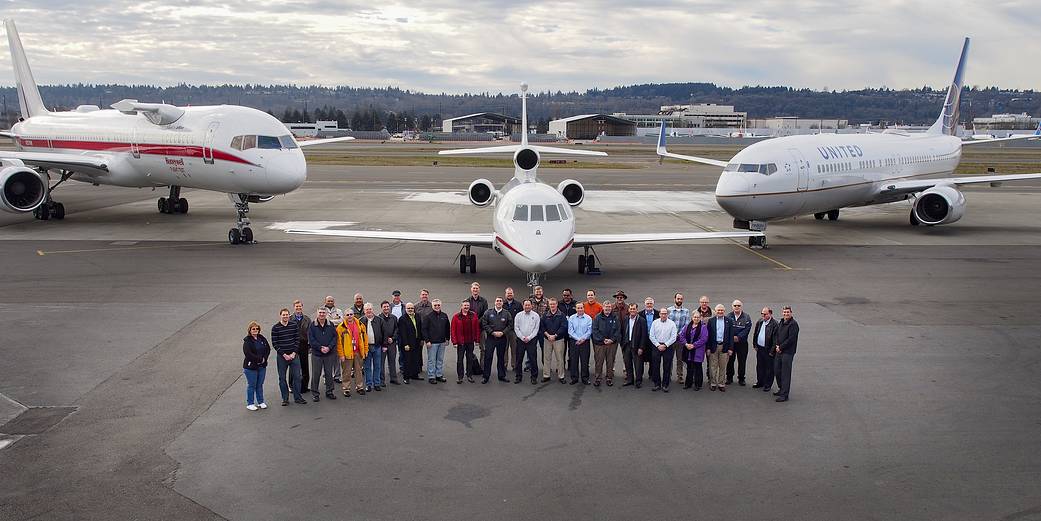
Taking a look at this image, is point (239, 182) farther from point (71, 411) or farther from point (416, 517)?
point (416, 517)

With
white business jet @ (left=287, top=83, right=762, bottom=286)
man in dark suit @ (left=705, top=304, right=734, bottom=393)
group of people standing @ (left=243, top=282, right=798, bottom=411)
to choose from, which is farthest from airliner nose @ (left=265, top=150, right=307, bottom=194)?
man in dark suit @ (left=705, top=304, right=734, bottom=393)

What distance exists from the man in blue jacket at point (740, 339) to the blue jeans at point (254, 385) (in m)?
7.15

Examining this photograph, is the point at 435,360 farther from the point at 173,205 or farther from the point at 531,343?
the point at 173,205

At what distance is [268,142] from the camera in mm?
26812

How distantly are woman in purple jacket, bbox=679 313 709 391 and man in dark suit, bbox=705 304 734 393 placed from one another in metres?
0.14

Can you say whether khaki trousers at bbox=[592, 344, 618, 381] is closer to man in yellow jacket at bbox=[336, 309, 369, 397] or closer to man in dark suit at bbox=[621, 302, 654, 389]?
man in dark suit at bbox=[621, 302, 654, 389]

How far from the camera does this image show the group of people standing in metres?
11.9

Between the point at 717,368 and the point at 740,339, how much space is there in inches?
22.9

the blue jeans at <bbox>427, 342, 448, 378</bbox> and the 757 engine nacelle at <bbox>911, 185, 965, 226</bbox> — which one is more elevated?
the 757 engine nacelle at <bbox>911, 185, 965, 226</bbox>

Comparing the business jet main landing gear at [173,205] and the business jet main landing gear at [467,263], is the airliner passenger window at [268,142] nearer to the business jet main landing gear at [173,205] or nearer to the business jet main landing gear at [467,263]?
the business jet main landing gear at [467,263]

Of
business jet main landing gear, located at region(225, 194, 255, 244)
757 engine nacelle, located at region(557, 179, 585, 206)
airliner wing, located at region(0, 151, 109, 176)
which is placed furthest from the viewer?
airliner wing, located at region(0, 151, 109, 176)

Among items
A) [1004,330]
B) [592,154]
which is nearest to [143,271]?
[592,154]

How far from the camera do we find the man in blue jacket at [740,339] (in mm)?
12344

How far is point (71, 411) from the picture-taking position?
Answer: 1120 centimetres
